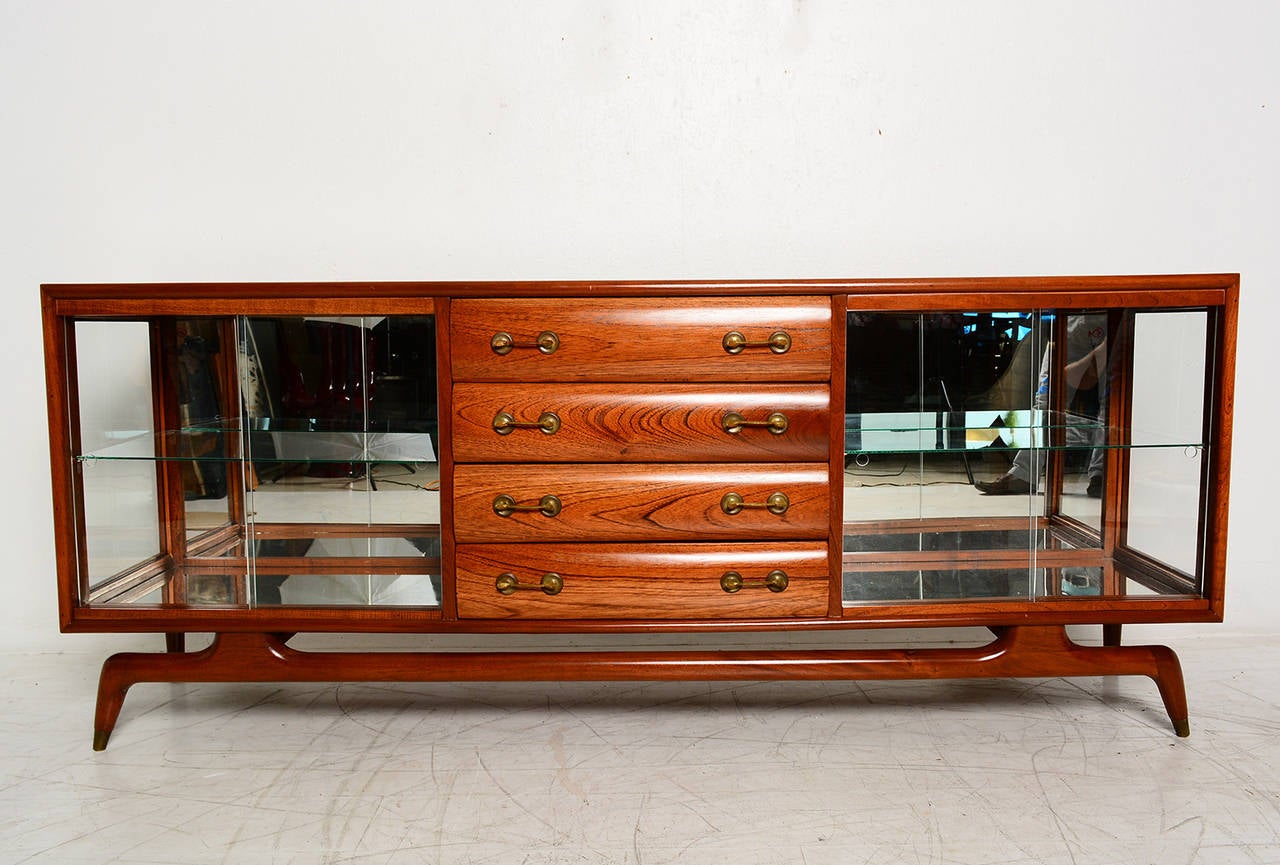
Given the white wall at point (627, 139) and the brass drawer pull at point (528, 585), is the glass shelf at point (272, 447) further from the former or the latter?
the white wall at point (627, 139)

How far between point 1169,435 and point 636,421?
1.22 metres

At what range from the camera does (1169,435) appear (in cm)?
214

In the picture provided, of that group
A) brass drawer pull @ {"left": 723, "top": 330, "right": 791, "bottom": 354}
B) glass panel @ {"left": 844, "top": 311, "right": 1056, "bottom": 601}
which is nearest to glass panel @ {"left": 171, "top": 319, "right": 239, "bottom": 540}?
brass drawer pull @ {"left": 723, "top": 330, "right": 791, "bottom": 354}

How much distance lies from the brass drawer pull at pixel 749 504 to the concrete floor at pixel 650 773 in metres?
0.56

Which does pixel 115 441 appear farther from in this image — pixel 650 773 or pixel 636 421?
pixel 650 773

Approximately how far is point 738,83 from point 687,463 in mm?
1292

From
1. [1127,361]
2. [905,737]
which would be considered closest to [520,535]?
[905,737]

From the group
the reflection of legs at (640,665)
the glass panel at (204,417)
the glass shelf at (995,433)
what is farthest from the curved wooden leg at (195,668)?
the glass shelf at (995,433)

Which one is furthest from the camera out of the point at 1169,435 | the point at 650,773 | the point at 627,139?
the point at 627,139

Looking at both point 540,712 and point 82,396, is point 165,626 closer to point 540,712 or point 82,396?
point 82,396

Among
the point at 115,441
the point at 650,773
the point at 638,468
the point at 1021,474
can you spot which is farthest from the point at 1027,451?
the point at 115,441

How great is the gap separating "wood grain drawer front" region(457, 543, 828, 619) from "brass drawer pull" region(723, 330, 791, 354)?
0.43 metres

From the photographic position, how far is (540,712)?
238 cm

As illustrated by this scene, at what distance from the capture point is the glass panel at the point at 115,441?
2.11 m
